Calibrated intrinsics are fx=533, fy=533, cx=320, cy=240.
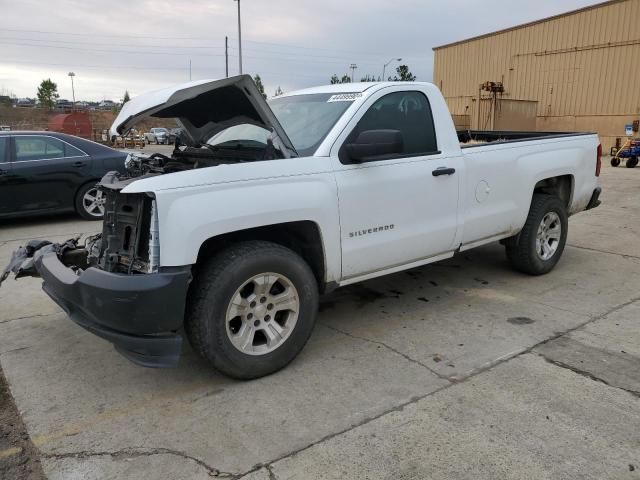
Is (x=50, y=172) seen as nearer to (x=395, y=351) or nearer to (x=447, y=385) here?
(x=395, y=351)

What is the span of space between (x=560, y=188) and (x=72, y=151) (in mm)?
7409

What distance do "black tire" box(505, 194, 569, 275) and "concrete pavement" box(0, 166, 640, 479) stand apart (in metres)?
0.44

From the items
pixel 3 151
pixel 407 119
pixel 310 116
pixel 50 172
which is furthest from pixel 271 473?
pixel 3 151

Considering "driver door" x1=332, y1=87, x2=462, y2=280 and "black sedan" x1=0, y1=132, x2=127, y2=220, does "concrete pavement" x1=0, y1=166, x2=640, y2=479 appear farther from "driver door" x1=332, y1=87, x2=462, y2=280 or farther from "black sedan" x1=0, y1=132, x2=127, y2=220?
"black sedan" x1=0, y1=132, x2=127, y2=220

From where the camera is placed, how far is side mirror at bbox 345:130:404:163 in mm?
3541

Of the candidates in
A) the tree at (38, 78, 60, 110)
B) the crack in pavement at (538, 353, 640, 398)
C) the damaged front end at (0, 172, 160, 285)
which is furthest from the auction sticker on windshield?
the tree at (38, 78, 60, 110)

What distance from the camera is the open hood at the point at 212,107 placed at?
339 centimetres

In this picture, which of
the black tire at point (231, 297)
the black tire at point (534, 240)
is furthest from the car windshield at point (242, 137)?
the black tire at point (534, 240)

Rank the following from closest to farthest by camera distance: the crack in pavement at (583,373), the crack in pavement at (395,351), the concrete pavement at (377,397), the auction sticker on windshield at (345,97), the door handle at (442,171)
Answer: the concrete pavement at (377,397), the crack in pavement at (583,373), the crack in pavement at (395,351), the auction sticker on windshield at (345,97), the door handle at (442,171)

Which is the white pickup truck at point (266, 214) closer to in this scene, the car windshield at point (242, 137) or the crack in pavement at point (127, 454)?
the car windshield at point (242, 137)

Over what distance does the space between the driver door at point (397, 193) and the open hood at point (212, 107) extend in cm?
55

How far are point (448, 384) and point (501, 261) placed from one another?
3.22 meters

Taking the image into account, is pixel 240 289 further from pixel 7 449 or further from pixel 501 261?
pixel 501 261

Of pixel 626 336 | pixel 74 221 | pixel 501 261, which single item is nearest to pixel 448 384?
pixel 626 336
